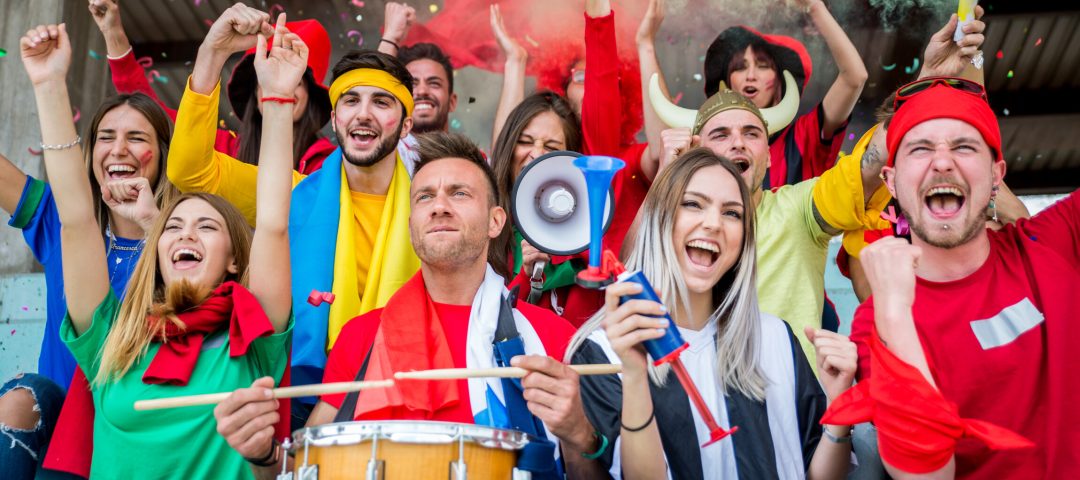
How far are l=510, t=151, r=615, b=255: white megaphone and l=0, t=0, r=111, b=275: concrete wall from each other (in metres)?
4.10

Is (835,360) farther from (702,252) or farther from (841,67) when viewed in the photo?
(841,67)

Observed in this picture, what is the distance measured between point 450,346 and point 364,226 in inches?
44.4

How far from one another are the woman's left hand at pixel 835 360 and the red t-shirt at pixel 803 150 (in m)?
1.97

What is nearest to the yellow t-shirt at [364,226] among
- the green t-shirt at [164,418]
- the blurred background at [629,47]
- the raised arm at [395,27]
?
the green t-shirt at [164,418]

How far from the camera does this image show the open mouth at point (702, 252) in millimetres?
3359

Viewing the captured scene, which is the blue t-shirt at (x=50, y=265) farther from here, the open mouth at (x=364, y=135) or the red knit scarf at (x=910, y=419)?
the red knit scarf at (x=910, y=419)

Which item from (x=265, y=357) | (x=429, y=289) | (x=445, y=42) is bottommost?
(x=265, y=357)

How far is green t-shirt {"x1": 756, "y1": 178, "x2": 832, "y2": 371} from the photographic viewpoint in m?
4.09

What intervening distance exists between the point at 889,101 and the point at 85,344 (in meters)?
3.23

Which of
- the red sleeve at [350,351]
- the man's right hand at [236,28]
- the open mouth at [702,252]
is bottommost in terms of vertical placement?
the red sleeve at [350,351]

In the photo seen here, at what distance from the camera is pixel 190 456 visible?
3.44 meters

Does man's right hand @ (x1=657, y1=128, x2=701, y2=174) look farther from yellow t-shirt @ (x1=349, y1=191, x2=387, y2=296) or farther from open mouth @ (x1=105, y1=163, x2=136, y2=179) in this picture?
open mouth @ (x1=105, y1=163, x2=136, y2=179)

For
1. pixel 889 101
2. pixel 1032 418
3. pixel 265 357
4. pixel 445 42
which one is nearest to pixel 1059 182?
pixel 889 101

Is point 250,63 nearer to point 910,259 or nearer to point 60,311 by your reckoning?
point 60,311
